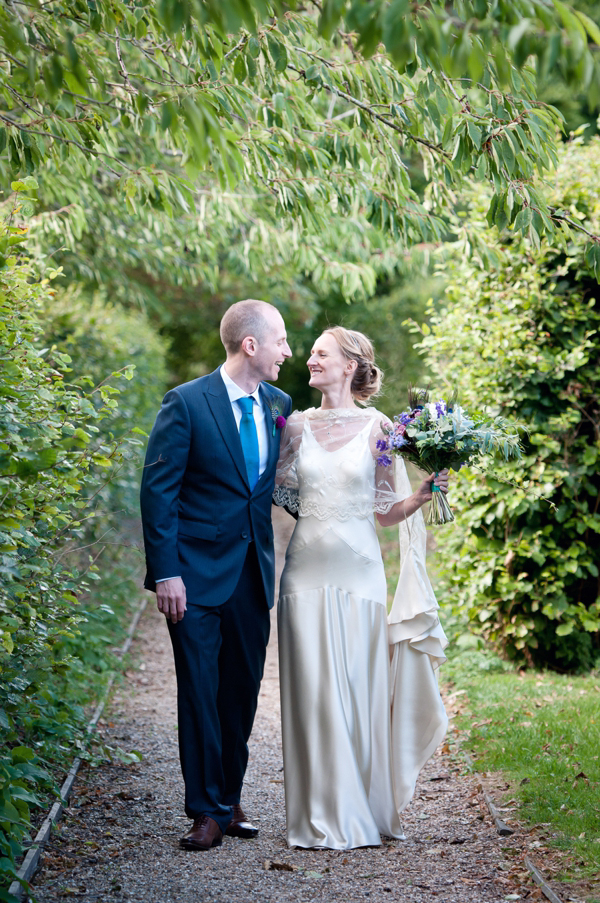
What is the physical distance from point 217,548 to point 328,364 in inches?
42.1

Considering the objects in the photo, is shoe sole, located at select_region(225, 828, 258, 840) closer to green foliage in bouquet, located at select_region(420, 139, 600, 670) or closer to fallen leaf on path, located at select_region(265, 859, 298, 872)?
fallen leaf on path, located at select_region(265, 859, 298, 872)

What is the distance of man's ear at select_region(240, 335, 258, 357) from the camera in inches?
168

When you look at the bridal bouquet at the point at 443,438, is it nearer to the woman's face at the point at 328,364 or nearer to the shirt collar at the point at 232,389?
the woman's face at the point at 328,364

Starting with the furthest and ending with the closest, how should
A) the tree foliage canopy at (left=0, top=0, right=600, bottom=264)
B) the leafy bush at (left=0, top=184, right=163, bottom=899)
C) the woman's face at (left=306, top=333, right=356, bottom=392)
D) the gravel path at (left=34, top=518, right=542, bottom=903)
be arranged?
1. the woman's face at (left=306, top=333, right=356, bottom=392)
2. the gravel path at (left=34, top=518, right=542, bottom=903)
3. the leafy bush at (left=0, top=184, right=163, bottom=899)
4. the tree foliage canopy at (left=0, top=0, right=600, bottom=264)

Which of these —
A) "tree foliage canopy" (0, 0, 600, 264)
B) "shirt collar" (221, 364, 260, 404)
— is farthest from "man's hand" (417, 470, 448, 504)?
"tree foliage canopy" (0, 0, 600, 264)

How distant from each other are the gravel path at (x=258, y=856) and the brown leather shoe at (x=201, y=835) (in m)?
0.04

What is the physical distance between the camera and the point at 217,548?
4152 mm

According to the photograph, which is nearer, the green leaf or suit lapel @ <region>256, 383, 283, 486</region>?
the green leaf

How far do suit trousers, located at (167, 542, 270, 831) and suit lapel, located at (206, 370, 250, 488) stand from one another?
40cm

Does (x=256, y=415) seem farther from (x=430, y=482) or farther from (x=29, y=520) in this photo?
(x=29, y=520)

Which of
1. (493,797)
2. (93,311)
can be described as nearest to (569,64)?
(493,797)

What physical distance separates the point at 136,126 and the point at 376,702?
3.35m

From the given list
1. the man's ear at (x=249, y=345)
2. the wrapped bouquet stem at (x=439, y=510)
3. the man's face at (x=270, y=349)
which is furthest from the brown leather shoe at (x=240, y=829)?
the man's ear at (x=249, y=345)

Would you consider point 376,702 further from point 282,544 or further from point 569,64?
point 282,544
